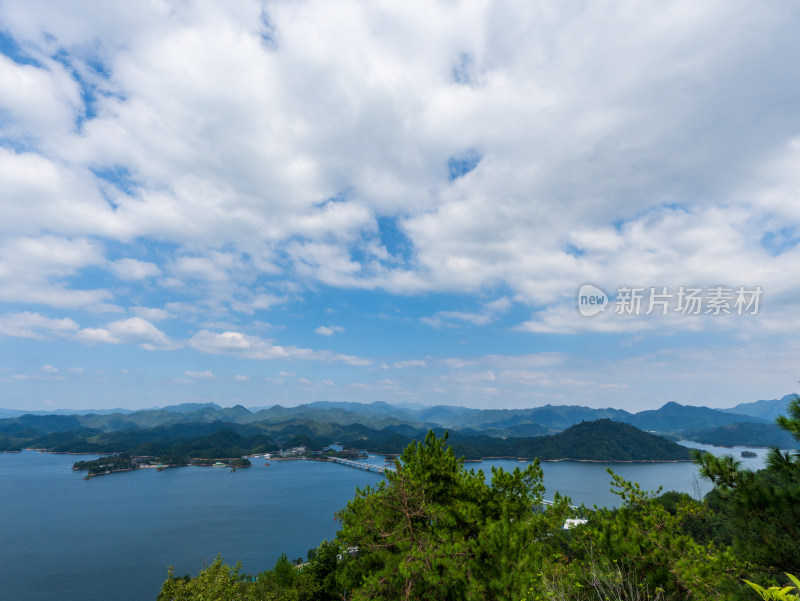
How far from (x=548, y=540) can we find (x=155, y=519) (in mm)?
109132

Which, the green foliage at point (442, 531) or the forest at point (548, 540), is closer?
the forest at point (548, 540)

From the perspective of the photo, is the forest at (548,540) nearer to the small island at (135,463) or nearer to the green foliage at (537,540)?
the green foliage at (537,540)

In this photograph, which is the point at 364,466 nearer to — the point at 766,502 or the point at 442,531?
the point at 442,531

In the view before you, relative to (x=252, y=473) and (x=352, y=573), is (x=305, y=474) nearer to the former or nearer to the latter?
(x=252, y=473)

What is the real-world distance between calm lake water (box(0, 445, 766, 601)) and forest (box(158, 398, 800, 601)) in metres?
17.5

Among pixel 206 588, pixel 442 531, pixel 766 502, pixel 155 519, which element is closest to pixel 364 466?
pixel 155 519

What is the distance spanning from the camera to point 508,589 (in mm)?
9906

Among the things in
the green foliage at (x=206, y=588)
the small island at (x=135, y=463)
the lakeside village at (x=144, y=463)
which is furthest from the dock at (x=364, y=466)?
the green foliage at (x=206, y=588)

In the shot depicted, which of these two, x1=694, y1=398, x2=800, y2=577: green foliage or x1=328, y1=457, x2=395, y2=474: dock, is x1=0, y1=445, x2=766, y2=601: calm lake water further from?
x1=694, y1=398, x2=800, y2=577: green foliage

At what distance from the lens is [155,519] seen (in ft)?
292

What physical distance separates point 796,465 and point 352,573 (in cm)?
1339

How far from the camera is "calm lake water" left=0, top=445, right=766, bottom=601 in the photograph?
2375 inches

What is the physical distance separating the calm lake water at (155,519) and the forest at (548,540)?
57.5ft

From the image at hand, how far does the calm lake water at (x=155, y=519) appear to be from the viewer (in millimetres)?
60312
